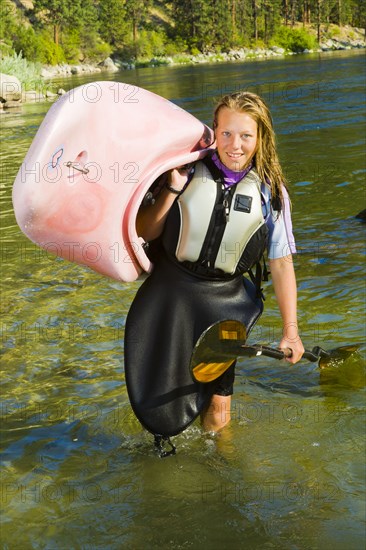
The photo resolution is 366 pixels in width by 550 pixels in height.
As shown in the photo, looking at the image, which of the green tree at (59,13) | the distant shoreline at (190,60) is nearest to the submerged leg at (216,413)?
the distant shoreline at (190,60)

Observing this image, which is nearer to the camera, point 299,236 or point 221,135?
point 221,135

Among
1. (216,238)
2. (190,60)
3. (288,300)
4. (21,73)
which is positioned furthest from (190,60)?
(216,238)

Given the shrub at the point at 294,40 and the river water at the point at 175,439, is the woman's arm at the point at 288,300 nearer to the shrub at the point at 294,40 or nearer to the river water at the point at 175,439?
the river water at the point at 175,439

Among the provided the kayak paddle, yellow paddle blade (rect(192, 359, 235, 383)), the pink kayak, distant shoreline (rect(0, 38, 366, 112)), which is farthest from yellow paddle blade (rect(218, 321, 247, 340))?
distant shoreline (rect(0, 38, 366, 112))

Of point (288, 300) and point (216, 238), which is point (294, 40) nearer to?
point (288, 300)

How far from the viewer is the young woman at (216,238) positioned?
3.22 metres

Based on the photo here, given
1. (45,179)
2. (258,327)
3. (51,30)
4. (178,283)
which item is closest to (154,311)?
(178,283)

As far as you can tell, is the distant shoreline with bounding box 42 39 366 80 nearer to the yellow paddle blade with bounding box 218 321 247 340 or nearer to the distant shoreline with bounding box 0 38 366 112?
the distant shoreline with bounding box 0 38 366 112

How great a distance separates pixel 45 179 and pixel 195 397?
48.3 inches

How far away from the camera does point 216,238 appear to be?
3240mm

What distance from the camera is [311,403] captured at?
4379 millimetres

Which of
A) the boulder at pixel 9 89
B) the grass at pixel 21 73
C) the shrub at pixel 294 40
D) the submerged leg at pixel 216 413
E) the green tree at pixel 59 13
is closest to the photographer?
the submerged leg at pixel 216 413

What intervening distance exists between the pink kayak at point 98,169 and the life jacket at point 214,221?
14cm

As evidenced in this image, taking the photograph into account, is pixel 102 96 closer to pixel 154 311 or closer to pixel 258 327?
pixel 154 311
